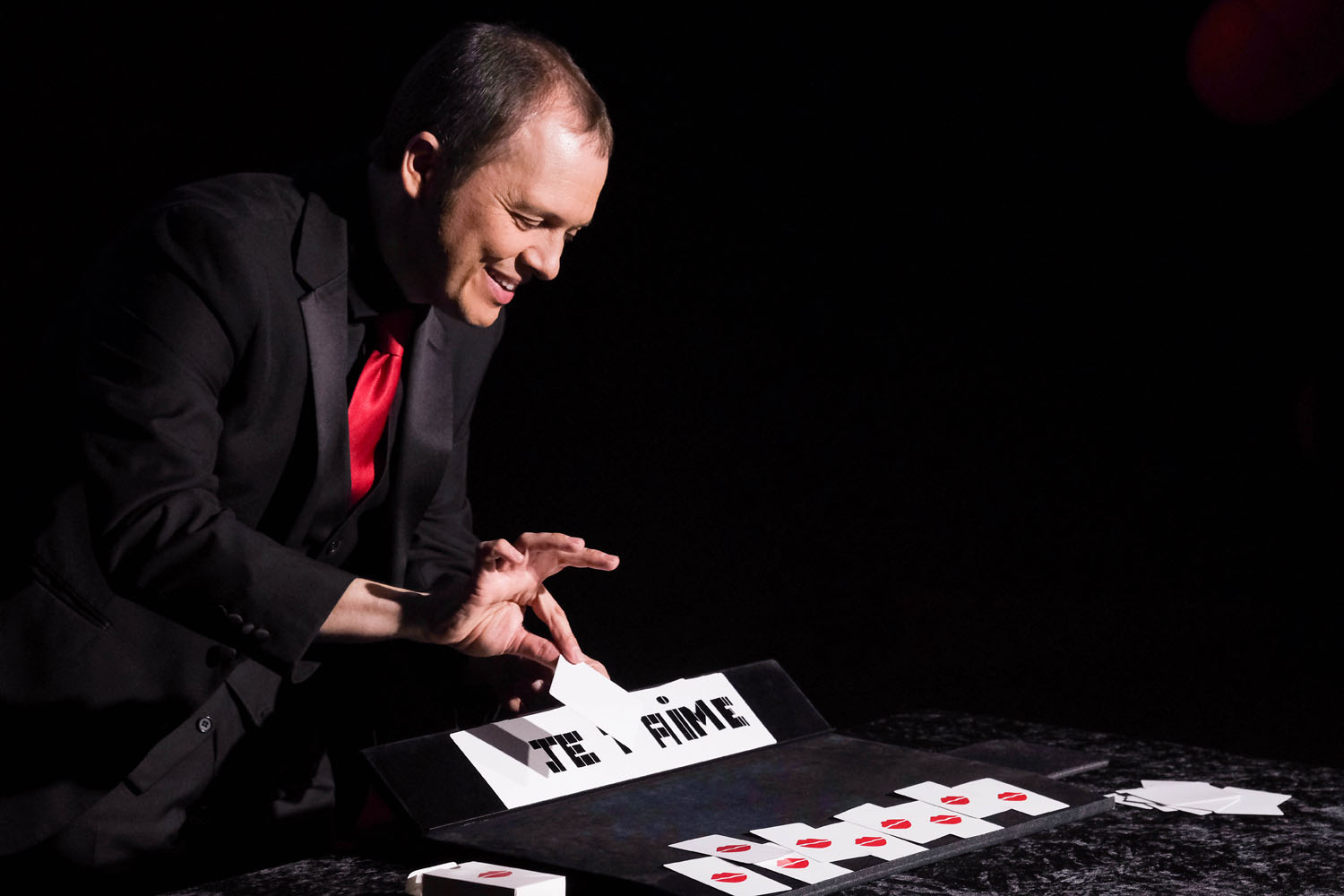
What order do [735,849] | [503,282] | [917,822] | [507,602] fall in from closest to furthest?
1. [735,849]
2. [917,822]
3. [507,602]
4. [503,282]

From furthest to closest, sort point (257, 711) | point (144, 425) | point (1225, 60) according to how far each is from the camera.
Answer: point (1225, 60), point (257, 711), point (144, 425)

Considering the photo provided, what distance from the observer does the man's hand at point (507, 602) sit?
1.70 metres

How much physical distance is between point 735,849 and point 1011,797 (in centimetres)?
39

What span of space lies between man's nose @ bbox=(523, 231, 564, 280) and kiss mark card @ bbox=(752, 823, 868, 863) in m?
0.89

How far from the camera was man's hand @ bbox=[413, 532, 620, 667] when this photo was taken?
1700 millimetres

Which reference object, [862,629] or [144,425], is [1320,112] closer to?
[862,629]

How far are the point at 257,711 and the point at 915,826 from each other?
3.29 feet

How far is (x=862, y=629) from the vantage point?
5.04 m

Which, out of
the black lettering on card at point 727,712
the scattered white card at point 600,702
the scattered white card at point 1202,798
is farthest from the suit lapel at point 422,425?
the scattered white card at point 1202,798

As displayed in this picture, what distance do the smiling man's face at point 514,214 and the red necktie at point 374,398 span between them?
10 cm

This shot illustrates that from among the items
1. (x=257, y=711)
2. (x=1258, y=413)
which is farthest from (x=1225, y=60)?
(x=257, y=711)

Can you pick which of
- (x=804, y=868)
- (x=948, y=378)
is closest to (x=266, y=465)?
(x=804, y=868)

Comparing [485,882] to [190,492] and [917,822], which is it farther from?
[190,492]

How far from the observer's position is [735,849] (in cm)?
145
